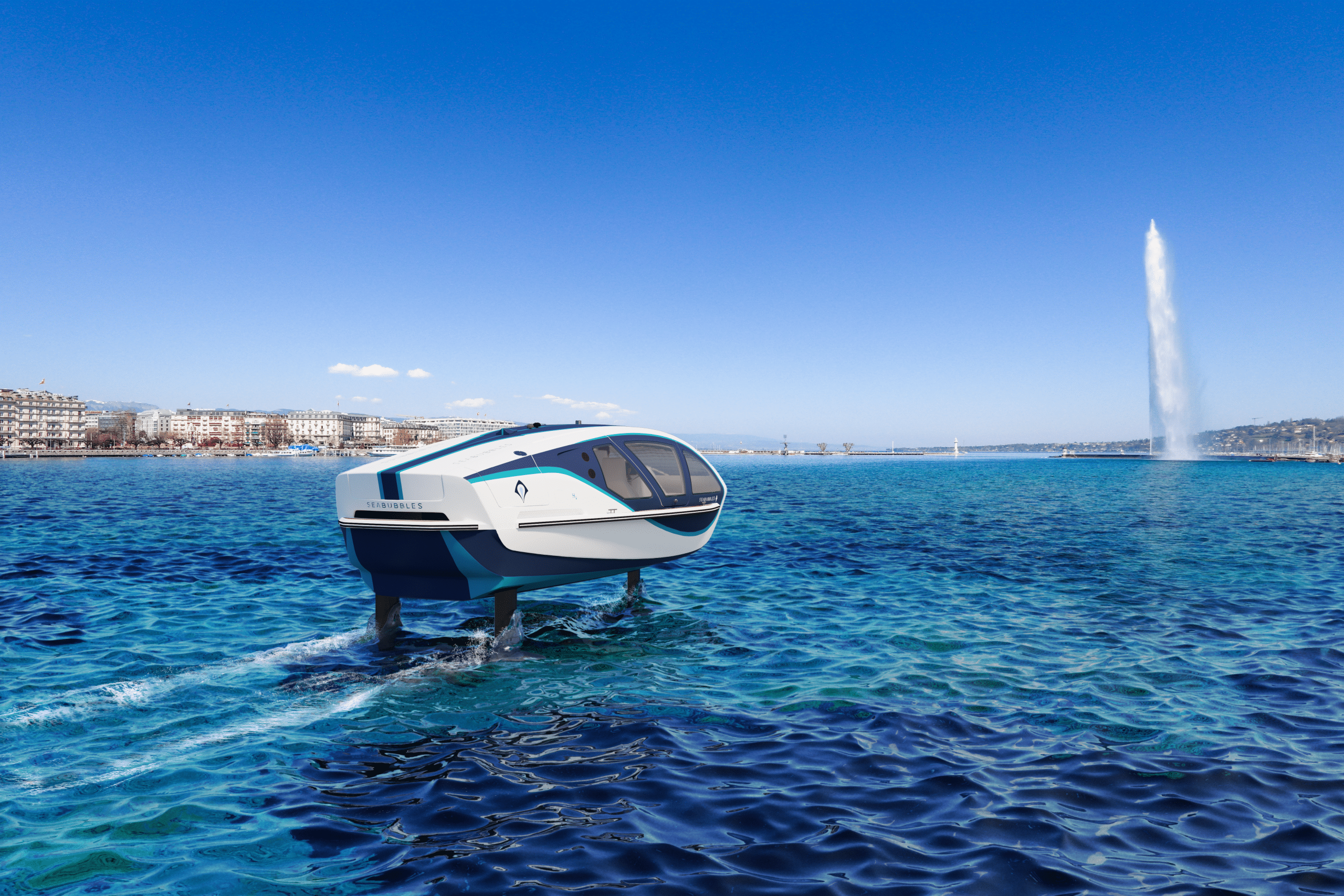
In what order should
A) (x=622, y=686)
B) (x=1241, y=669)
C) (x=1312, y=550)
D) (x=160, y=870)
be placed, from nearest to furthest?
(x=160, y=870) < (x=622, y=686) < (x=1241, y=669) < (x=1312, y=550)

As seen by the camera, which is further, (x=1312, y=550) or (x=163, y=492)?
(x=163, y=492)

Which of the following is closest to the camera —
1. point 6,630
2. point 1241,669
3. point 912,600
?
point 1241,669

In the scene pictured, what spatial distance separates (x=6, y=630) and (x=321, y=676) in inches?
232

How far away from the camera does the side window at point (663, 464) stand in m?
11.2

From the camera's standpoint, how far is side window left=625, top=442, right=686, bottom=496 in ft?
36.7

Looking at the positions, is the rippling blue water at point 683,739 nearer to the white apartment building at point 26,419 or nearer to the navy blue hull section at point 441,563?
the navy blue hull section at point 441,563

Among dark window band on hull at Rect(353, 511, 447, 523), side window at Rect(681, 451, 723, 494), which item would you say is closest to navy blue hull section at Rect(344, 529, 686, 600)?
dark window band on hull at Rect(353, 511, 447, 523)

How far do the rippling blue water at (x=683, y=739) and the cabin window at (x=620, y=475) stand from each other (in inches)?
88.2

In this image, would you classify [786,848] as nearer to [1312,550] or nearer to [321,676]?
[321,676]

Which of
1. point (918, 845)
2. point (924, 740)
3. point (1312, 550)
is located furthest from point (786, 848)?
point (1312, 550)

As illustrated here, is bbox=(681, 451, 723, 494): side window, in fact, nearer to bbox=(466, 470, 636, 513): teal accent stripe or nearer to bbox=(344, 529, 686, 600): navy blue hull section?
bbox=(466, 470, 636, 513): teal accent stripe

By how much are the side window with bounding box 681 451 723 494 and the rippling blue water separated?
2244 mm

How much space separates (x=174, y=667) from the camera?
8.55 meters

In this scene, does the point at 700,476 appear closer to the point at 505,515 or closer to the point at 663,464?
the point at 663,464
